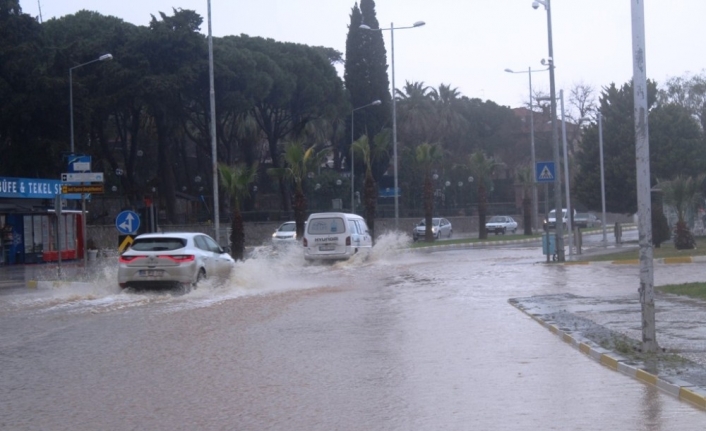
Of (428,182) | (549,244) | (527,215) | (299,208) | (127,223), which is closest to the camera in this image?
(127,223)

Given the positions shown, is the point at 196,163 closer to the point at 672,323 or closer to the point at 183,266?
the point at 183,266

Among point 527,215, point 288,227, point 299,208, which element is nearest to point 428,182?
point 288,227

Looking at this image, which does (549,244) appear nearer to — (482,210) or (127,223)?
(127,223)

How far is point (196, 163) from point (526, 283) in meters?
53.6

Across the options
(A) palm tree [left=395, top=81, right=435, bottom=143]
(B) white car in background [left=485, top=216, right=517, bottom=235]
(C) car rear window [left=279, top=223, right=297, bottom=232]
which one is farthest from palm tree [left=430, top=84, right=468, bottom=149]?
(C) car rear window [left=279, top=223, right=297, bottom=232]

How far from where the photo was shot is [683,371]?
9.80 m

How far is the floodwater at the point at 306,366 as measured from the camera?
8.34 m

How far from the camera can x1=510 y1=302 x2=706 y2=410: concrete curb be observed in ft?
28.4

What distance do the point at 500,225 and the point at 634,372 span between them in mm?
61702

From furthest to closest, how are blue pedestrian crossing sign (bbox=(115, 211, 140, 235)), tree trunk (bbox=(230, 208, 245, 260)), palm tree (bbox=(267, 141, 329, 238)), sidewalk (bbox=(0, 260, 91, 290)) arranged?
palm tree (bbox=(267, 141, 329, 238)) < tree trunk (bbox=(230, 208, 245, 260)) < sidewalk (bbox=(0, 260, 91, 290)) < blue pedestrian crossing sign (bbox=(115, 211, 140, 235))

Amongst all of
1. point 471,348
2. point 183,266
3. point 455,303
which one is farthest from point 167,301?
point 471,348

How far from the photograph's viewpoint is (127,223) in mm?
26094

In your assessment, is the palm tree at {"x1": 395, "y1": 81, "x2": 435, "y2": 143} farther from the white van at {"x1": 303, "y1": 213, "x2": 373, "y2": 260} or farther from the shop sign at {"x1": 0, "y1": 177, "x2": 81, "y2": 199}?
the white van at {"x1": 303, "y1": 213, "x2": 373, "y2": 260}

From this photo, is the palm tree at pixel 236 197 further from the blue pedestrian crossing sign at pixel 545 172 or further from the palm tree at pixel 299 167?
the blue pedestrian crossing sign at pixel 545 172
